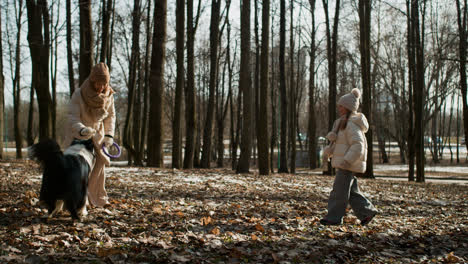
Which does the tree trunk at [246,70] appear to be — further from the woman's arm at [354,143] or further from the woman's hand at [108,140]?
the woman's hand at [108,140]

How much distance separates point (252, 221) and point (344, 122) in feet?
6.56

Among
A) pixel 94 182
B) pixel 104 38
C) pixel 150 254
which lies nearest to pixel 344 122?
pixel 150 254

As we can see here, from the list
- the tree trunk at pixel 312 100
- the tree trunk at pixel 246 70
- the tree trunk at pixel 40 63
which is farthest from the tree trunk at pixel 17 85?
the tree trunk at pixel 312 100

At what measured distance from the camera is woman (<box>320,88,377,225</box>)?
5805 millimetres

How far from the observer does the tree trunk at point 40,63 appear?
13688 mm

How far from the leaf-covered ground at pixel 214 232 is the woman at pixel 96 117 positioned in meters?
0.43

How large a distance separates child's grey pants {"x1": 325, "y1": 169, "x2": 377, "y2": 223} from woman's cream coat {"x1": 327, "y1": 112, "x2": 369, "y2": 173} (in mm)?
184

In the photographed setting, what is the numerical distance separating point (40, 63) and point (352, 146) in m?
12.6

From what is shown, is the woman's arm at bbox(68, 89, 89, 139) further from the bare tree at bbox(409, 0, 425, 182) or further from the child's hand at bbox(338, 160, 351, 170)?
the bare tree at bbox(409, 0, 425, 182)

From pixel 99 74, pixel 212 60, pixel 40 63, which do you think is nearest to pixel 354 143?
pixel 99 74

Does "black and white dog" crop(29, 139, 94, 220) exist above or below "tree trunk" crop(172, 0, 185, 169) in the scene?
below

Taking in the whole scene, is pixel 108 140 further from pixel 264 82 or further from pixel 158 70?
pixel 264 82

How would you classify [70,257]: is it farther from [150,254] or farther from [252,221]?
[252,221]

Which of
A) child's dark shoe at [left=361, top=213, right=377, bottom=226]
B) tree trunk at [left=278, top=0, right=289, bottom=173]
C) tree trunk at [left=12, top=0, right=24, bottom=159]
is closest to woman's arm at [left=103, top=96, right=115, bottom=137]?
child's dark shoe at [left=361, top=213, right=377, bottom=226]
